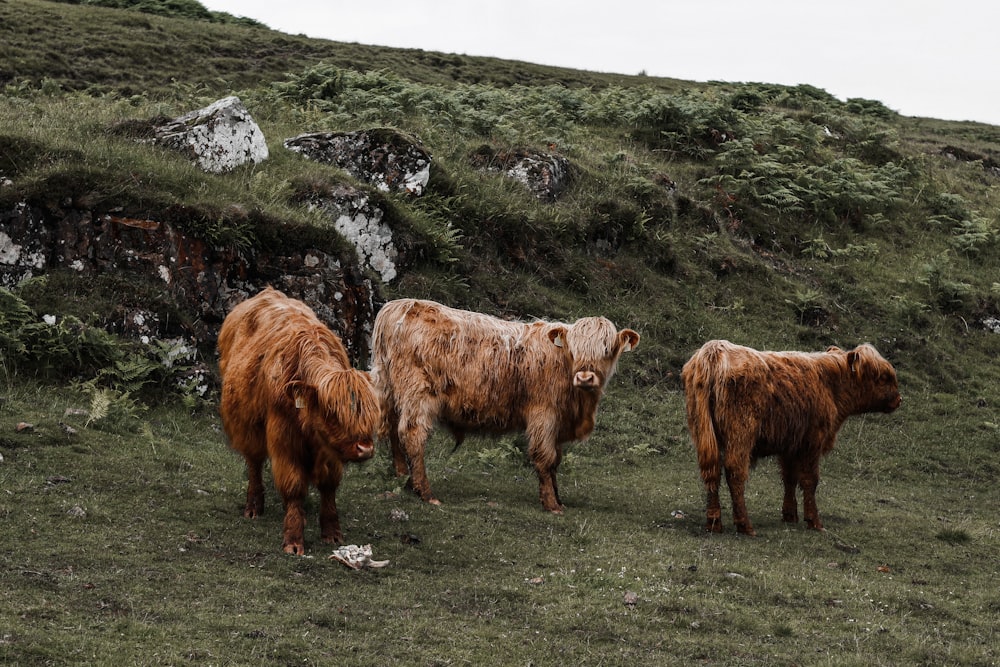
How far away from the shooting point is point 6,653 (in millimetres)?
5633

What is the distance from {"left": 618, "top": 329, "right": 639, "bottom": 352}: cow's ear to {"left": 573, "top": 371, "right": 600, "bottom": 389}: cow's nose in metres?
0.79

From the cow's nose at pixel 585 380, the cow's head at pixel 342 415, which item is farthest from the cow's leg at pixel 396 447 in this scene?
the cow's head at pixel 342 415

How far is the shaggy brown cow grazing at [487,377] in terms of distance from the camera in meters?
11.4

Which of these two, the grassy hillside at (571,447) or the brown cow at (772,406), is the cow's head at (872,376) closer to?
the brown cow at (772,406)

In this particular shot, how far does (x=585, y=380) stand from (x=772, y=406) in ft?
7.34

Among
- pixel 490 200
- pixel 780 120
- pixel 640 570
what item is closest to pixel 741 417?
pixel 640 570

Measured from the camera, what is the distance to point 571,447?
15578 mm

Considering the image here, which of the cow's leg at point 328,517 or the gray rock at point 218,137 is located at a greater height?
the gray rock at point 218,137

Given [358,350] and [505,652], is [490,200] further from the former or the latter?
[505,652]

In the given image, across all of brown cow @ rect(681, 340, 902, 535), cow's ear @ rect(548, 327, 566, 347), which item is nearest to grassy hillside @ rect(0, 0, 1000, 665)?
brown cow @ rect(681, 340, 902, 535)

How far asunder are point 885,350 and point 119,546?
1776 cm

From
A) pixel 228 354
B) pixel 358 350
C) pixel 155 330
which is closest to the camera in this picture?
pixel 228 354

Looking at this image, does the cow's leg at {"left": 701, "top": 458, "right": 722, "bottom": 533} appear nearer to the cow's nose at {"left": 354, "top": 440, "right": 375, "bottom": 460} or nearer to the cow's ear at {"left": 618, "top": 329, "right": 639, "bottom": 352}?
the cow's ear at {"left": 618, "top": 329, "right": 639, "bottom": 352}

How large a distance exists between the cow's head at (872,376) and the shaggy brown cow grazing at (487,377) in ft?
9.34
